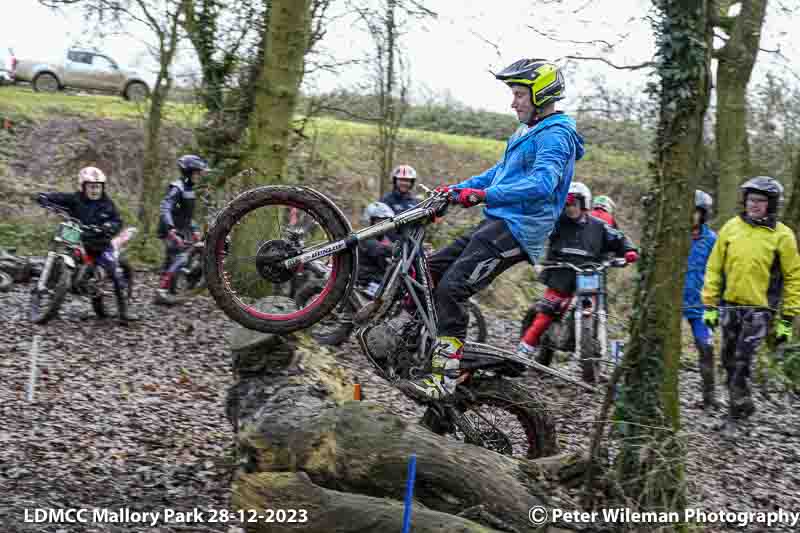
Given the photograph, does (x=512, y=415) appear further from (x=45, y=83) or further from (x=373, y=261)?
(x=45, y=83)

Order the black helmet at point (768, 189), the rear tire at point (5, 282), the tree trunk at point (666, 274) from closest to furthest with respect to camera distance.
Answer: the tree trunk at point (666, 274) < the black helmet at point (768, 189) < the rear tire at point (5, 282)

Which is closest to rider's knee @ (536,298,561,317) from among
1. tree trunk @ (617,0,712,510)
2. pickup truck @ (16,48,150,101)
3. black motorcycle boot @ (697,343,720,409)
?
black motorcycle boot @ (697,343,720,409)

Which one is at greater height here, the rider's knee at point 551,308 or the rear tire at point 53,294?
the rider's knee at point 551,308

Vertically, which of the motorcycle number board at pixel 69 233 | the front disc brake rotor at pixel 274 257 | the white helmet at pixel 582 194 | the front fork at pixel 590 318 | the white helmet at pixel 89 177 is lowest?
the front fork at pixel 590 318

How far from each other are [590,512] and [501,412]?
1.01 meters

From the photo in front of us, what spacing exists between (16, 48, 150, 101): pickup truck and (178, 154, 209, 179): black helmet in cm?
1325

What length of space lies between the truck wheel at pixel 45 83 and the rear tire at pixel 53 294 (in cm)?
1584

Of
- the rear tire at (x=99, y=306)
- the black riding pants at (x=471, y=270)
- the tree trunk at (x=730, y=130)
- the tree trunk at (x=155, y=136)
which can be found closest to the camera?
the black riding pants at (x=471, y=270)

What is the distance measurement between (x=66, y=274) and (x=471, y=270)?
6363 millimetres

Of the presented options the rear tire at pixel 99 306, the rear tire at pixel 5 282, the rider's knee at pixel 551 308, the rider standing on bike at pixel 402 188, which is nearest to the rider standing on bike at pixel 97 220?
the rear tire at pixel 99 306

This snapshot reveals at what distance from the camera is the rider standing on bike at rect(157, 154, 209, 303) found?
11320mm

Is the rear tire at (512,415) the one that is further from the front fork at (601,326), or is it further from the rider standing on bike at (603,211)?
the rider standing on bike at (603,211)

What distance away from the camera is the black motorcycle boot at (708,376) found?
852 cm

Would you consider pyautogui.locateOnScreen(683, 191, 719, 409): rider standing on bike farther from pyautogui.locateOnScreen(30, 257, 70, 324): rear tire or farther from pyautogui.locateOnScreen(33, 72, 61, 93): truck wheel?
pyautogui.locateOnScreen(33, 72, 61, 93): truck wheel
